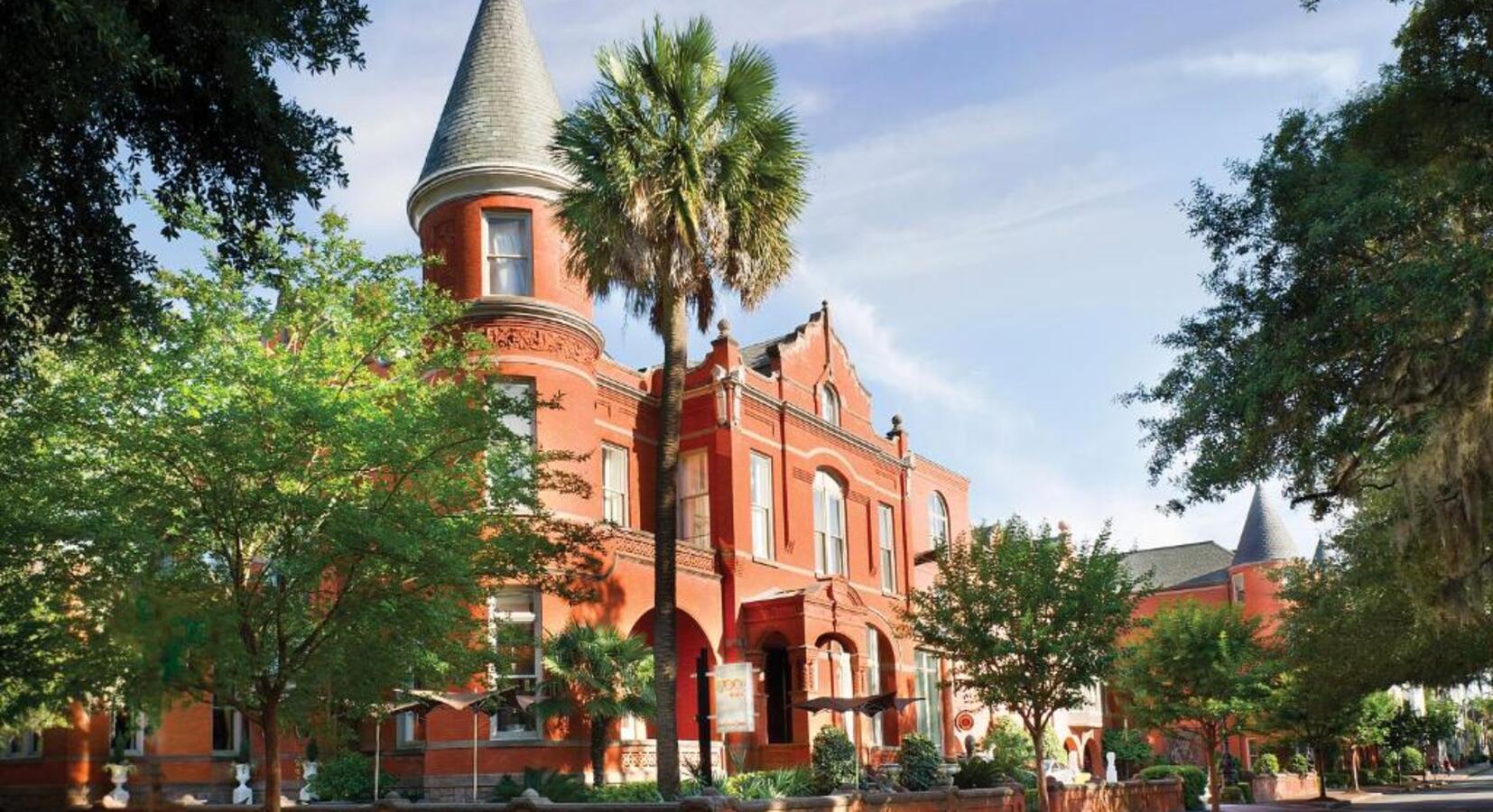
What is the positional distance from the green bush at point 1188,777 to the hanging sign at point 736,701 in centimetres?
2198

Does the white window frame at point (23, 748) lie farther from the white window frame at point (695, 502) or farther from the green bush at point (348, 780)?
the white window frame at point (695, 502)

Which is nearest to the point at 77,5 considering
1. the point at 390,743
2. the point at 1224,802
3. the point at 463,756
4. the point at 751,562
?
the point at 463,756

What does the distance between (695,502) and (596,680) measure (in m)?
8.85

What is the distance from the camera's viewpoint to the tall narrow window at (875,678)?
35531mm

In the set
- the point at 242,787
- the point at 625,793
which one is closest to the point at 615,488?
the point at 625,793

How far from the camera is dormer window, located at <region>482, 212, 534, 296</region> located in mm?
28188

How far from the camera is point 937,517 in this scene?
45.6 metres

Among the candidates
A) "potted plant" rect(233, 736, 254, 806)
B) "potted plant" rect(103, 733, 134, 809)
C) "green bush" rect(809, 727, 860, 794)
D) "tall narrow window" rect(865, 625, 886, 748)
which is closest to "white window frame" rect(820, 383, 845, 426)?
"tall narrow window" rect(865, 625, 886, 748)

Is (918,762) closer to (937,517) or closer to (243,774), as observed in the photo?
(937,517)

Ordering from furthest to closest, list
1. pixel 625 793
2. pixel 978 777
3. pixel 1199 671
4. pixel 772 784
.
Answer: pixel 1199 671
pixel 978 777
pixel 772 784
pixel 625 793

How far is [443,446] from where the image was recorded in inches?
636

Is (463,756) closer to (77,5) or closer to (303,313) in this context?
(303,313)

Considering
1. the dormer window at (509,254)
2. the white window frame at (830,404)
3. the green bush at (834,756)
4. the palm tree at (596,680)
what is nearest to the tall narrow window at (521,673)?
the palm tree at (596,680)

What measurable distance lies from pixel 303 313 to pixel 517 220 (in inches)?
264
